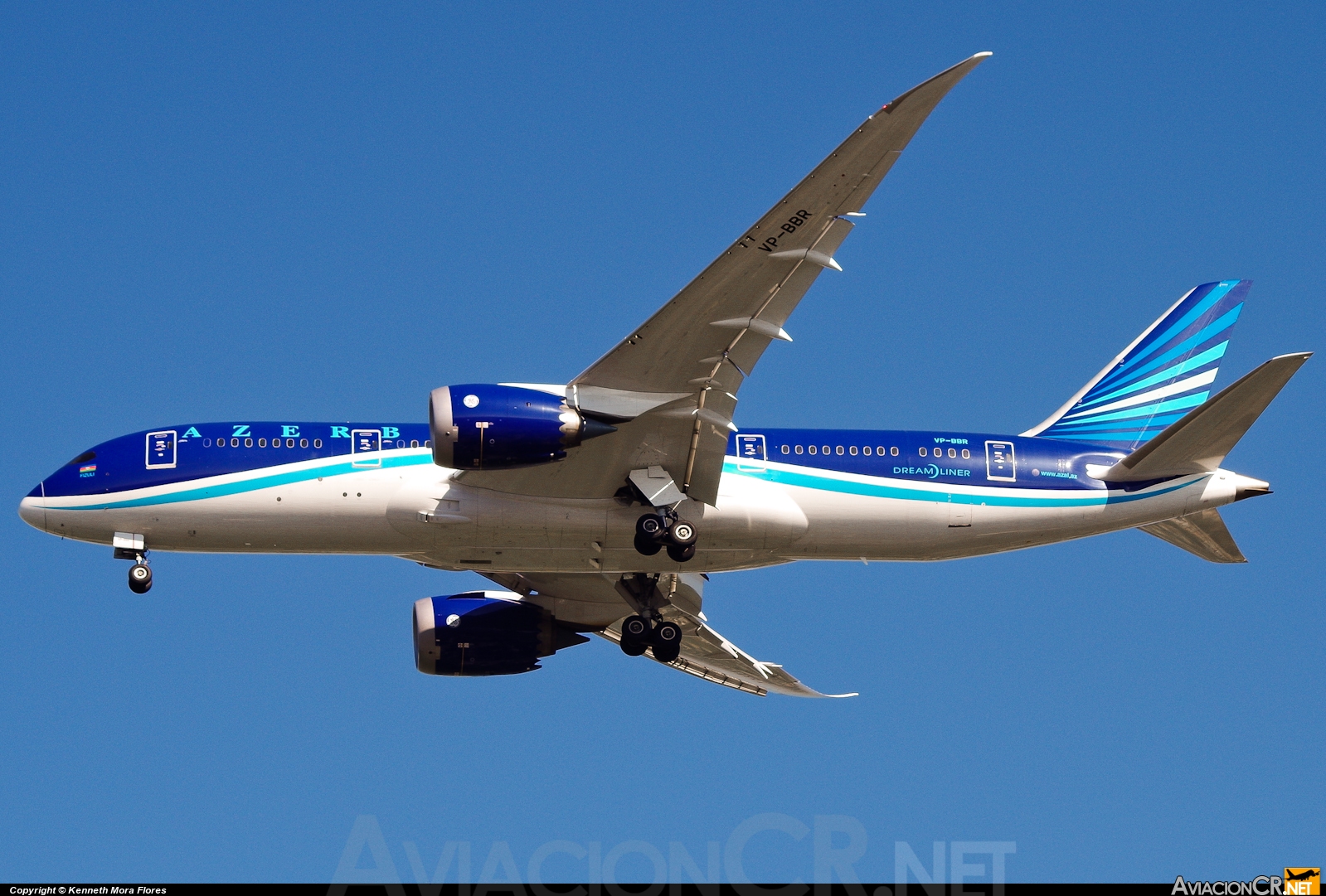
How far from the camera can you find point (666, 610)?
42938 mm

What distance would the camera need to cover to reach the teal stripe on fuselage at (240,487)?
3481cm

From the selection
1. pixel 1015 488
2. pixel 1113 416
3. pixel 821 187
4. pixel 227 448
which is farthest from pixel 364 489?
pixel 1113 416

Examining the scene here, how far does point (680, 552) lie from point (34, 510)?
14.2m

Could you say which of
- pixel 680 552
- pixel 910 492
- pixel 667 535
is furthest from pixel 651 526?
pixel 910 492

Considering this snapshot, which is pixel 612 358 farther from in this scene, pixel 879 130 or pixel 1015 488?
pixel 1015 488

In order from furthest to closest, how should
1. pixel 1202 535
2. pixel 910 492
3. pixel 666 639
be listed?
pixel 1202 535 < pixel 666 639 < pixel 910 492

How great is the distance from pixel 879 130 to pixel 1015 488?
12.1 metres

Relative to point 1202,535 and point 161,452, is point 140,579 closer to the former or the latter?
point 161,452

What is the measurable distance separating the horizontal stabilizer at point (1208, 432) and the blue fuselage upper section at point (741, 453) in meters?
1.02

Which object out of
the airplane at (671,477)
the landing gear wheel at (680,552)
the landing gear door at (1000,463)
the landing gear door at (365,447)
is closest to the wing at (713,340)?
the airplane at (671,477)

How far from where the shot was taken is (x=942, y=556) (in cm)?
3788

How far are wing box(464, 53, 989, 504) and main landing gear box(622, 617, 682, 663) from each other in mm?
4157

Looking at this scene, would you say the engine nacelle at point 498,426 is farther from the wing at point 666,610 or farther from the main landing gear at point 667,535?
the wing at point 666,610

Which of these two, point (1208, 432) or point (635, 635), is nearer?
point (1208, 432)
